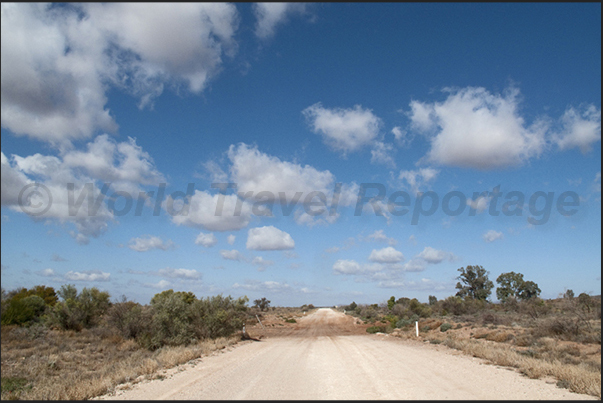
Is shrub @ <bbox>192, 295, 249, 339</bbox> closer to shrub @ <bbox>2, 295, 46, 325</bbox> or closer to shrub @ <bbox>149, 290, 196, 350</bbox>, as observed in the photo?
shrub @ <bbox>149, 290, 196, 350</bbox>

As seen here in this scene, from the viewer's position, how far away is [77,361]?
1631 cm

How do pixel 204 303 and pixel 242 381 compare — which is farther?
pixel 204 303

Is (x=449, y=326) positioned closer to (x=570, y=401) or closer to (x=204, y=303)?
(x=204, y=303)

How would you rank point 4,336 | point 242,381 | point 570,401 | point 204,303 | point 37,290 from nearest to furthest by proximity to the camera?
point 570,401
point 242,381
point 4,336
point 204,303
point 37,290

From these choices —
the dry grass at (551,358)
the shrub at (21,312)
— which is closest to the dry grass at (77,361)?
the shrub at (21,312)

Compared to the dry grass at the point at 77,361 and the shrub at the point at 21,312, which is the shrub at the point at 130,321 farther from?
the shrub at the point at 21,312

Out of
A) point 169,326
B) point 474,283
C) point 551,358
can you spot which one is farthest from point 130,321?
point 474,283

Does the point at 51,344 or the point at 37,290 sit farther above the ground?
the point at 37,290

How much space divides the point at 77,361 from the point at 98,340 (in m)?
6.69

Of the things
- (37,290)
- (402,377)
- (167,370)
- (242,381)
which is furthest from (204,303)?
(37,290)

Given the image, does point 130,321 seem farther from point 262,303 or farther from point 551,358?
point 262,303

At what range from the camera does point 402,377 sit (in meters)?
10.2

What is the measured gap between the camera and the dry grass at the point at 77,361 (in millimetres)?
9359

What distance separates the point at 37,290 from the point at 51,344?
31283mm
